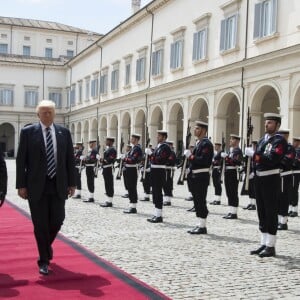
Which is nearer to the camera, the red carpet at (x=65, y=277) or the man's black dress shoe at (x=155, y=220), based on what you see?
the red carpet at (x=65, y=277)

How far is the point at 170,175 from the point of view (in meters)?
15.2

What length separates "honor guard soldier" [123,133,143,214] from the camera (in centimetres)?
1239

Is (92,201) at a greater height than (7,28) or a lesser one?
lesser

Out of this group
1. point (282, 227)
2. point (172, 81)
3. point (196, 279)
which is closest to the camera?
point (196, 279)

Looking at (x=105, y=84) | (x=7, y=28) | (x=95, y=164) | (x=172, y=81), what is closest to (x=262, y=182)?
(x=95, y=164)

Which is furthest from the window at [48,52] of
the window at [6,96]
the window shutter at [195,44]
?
the window shutter at [195,44]

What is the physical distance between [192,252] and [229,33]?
18.6 meters

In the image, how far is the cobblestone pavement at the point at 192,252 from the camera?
5828 mm

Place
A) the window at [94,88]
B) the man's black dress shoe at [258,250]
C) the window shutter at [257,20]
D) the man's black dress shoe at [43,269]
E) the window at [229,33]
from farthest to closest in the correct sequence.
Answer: the window at [94,88] → the window at [229,33] → the window shutter at [257,20] → the man's black dress shoe at [258,250] → the man's black dress shoe at [43,269]

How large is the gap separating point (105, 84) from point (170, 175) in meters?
28.6

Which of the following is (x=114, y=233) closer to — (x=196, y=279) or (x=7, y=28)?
(x=196, y=279)

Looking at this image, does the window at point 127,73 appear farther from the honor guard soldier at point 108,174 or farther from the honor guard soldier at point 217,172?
the honor guard soldier at point 108,174

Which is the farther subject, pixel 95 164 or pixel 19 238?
pixel 95 164

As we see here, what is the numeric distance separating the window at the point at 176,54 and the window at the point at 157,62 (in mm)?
1716
